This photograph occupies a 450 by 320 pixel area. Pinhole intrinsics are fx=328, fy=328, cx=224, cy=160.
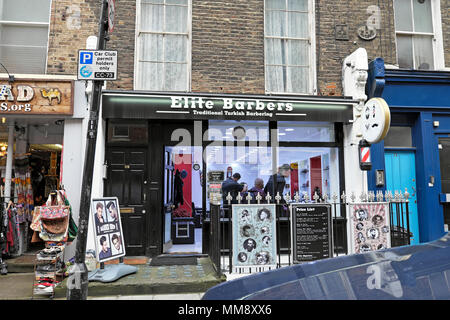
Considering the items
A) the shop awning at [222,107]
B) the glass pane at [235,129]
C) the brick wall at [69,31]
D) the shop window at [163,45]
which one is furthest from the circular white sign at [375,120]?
the brick wall at [69,31]

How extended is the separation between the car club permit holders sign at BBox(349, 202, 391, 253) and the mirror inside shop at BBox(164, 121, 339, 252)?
1942mm

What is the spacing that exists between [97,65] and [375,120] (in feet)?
19.3

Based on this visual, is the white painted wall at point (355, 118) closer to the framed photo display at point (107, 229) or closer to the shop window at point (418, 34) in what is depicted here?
the shop window at point (418, 34)

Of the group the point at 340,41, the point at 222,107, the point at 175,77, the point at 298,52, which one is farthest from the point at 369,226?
the point at 175,77

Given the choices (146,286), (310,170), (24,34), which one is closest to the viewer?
(146,286)

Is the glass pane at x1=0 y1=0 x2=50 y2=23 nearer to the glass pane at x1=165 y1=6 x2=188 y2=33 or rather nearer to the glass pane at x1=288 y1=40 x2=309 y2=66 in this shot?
the glass pane at x1=165 y1=6 x2=188 y2=33

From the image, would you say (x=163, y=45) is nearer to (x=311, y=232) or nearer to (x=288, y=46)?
(x=288, y=46)

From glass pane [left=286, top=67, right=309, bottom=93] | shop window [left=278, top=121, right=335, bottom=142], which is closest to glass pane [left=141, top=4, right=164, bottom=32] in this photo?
glass pane [left=286, top=67, right=309, bottom=93]

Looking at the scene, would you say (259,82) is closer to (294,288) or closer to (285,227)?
(285,227)

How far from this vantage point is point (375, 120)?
7422 mm

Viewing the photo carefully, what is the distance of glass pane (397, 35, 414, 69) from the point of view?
934 cm

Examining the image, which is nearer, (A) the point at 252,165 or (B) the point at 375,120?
(B) the point at 375,120

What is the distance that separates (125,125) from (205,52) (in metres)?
2.77
